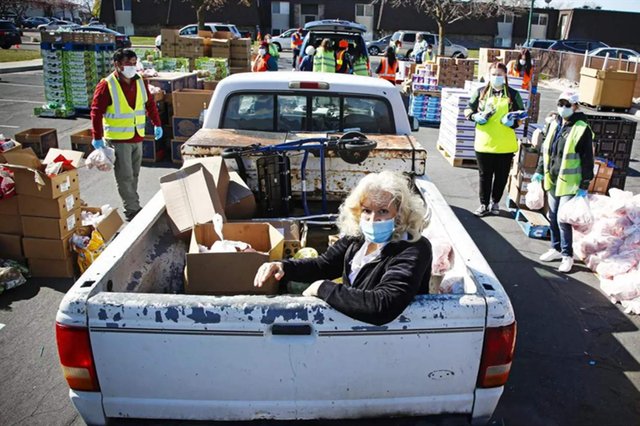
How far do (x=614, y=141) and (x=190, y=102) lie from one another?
6.63 metres

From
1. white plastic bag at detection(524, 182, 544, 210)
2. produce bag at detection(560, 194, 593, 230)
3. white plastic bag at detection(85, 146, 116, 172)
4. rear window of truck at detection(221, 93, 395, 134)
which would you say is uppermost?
rear window of truck at detection(221, 93, 395, 134)

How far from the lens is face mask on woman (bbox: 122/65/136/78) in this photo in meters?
6.83

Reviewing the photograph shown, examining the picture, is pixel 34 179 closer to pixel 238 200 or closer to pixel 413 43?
pixel 238 200

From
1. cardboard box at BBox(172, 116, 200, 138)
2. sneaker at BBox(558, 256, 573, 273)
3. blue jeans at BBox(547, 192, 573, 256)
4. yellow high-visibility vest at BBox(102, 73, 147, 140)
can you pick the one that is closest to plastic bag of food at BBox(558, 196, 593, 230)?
blue jeans at BBox(547, 192, 573, 256)

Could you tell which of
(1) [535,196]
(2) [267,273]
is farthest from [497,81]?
(2) [267,273]

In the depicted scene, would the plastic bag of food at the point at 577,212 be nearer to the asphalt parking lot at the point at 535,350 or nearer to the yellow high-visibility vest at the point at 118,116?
the asphalt parking lot at the point at 535,350

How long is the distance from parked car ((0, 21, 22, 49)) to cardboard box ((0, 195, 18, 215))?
105ft

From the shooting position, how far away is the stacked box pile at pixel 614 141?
7906mm

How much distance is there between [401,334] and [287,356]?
18.9 inches

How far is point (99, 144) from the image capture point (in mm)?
6676

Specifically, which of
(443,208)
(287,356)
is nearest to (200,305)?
(287,356)

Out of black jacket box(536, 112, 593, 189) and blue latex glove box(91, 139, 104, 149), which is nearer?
black jacket box(536, 112, 593, 189)

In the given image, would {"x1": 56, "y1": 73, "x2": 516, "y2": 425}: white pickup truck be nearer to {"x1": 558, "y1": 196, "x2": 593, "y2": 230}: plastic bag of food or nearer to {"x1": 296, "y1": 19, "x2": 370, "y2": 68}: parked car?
{"x1": 558, "y1": 196, "x2": 593, "y2": 230}: plastic bag of food

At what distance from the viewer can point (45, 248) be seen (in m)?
5.50
